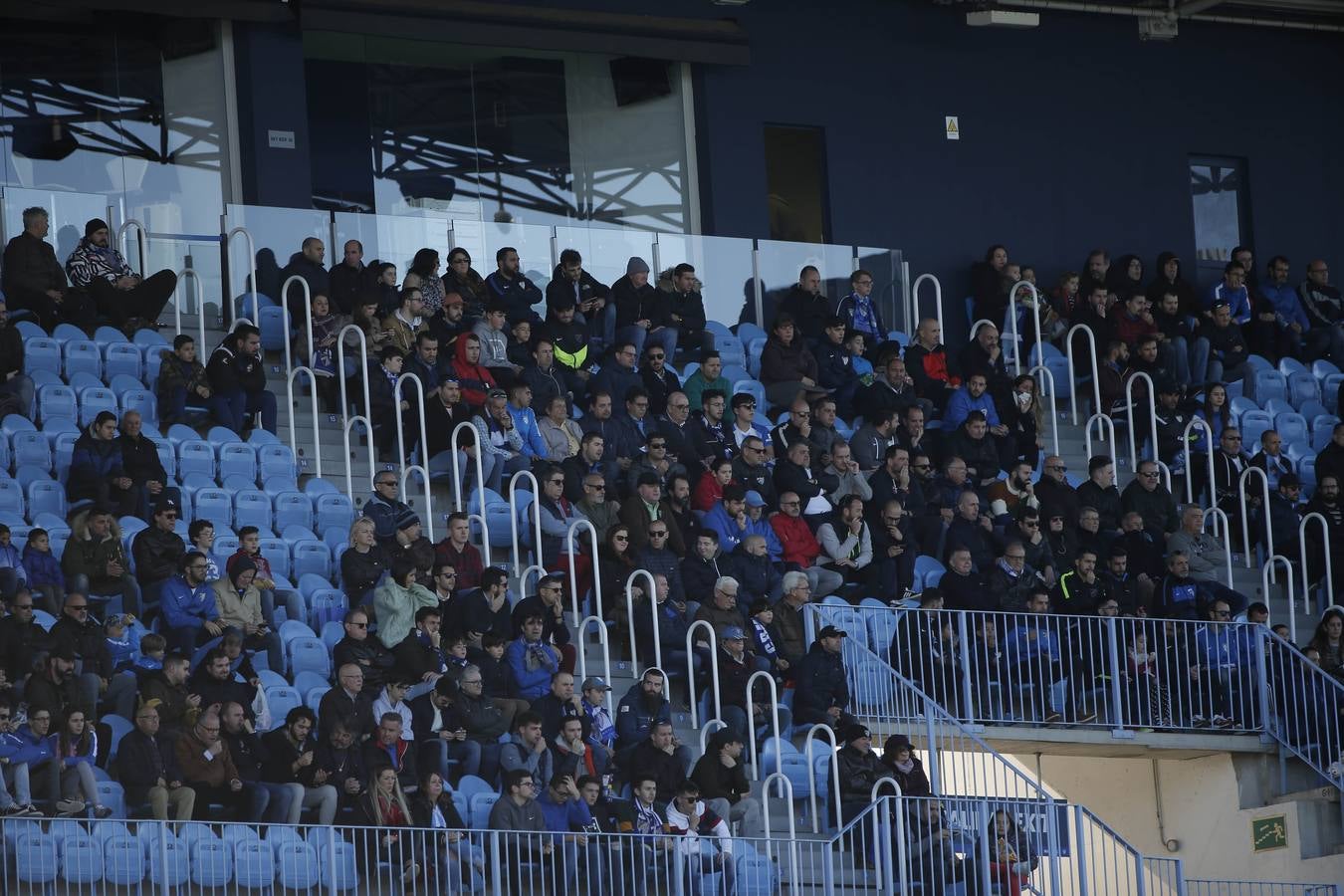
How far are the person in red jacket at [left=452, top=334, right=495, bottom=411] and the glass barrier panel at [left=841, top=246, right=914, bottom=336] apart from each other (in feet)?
14.7

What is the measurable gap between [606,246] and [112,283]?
4.34 m

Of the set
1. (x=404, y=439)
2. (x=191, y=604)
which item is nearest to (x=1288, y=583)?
(x=404, y=439)

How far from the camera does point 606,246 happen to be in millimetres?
19656

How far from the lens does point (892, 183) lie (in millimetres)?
21922

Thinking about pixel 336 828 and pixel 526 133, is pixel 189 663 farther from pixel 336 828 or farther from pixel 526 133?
pixel 526 133

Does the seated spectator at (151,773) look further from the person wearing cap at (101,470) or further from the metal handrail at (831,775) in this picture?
the metal handrail at (831,775)

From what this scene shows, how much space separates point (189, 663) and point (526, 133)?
9.00 metres

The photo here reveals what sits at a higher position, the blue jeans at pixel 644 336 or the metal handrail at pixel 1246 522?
the blue jeans at pixel 644 336

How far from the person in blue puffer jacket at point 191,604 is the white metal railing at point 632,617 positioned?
Result: 101 inches

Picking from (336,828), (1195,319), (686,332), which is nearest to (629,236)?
(686,332)

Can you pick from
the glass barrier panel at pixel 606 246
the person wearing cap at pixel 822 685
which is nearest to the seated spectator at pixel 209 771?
the person wearing cap at pixel 822 685

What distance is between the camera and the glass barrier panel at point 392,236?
60.0ft

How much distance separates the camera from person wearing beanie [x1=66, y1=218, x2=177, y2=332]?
1678cm

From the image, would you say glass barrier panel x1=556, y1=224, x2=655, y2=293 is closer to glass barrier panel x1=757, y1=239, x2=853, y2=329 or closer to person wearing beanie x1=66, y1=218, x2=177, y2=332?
glass barrier panel x1=757, y1=239, x2=853, y2=329
